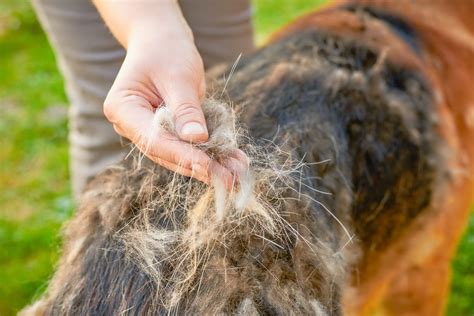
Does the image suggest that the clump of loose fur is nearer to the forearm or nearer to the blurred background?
the forearm

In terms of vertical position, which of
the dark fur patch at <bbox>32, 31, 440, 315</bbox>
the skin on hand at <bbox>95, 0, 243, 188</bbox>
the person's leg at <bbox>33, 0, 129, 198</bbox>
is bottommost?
the person's leg at <bbox>33, 0, 129, 198</bbox>

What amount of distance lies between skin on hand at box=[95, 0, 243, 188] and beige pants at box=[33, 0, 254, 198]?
0.72 metres

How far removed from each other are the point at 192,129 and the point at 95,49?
1.08 meters

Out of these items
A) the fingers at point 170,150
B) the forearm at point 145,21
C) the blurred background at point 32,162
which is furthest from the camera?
the blurred background at point 32,162

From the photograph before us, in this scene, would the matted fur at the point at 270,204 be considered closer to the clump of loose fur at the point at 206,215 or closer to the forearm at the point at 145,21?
the clump of loose fur at the point at 206,215

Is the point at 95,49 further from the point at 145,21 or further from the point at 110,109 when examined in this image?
the point at 110,109

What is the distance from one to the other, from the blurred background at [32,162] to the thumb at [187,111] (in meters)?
0.60

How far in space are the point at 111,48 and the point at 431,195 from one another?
3.49ft

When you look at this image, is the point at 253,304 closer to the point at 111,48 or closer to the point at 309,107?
the point at 309,107

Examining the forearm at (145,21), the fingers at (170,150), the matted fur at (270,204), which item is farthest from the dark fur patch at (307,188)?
the forearm at (145,21)

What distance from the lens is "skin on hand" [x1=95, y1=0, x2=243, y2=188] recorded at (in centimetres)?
111

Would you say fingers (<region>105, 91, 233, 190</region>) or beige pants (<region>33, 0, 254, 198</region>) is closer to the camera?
fingers (<region>105, 91, 233, 190</region>)

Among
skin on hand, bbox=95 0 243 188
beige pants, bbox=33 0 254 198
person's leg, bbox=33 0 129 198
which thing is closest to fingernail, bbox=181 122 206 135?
skin on hand, bbox=95 0 243 188

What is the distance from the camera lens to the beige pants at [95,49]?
202 centimetres
